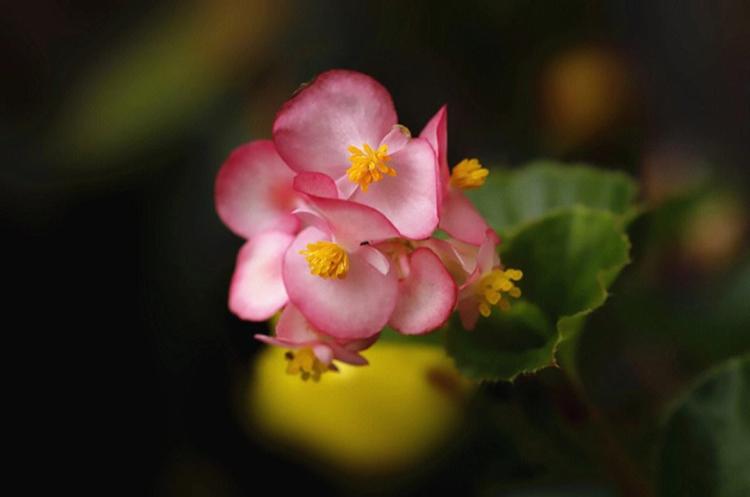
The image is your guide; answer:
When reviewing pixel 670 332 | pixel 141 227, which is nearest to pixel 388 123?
pixel 670 332

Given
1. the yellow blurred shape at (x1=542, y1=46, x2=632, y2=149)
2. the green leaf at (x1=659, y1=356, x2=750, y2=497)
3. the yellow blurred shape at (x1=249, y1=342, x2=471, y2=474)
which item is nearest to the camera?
the green leaf at (x1=659, y1=356, x2=750, y2=497)

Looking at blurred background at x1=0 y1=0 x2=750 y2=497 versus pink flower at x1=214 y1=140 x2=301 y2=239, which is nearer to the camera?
pink flower at x1=214 y1=140 x2=301 y2=239

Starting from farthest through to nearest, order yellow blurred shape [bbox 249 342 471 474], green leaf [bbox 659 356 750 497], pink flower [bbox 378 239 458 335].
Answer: yellow blurred shape [bbox 249 342 471 474] < green leaf [bbox 659 356 750 497] < pink flower [bbox 378 239 458 335]

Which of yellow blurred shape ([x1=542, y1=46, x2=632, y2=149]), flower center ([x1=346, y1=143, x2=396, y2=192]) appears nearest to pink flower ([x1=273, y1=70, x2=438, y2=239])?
flower center ([x1=346, y1=143, x2=396, y2=192])

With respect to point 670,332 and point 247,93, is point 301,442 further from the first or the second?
point 247,93

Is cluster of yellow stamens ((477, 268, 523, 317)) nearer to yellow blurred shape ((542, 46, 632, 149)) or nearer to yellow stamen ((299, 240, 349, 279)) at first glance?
yellow stamen ((299, 240, 349, 279))

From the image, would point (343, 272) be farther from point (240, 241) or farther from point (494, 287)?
point (240, 241)

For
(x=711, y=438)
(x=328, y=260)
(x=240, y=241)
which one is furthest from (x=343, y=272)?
(x=240, y=241)

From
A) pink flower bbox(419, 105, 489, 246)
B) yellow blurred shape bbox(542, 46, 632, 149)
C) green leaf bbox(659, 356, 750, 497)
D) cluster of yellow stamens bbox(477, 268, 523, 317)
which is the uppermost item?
yellow blurred shape bbox(542, 46, 632, 149)
